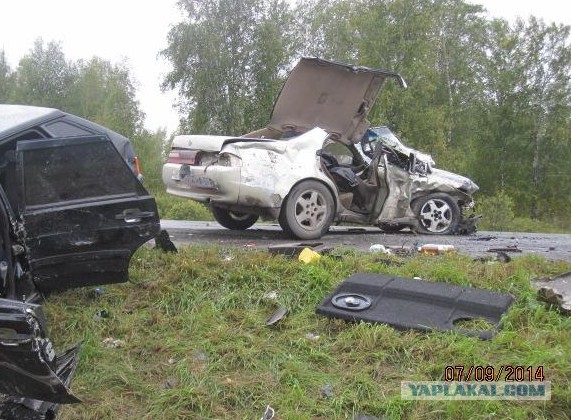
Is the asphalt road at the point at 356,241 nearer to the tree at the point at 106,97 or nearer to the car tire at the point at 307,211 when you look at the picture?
the car tire at the point at 307,211

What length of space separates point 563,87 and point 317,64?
78.5 ft

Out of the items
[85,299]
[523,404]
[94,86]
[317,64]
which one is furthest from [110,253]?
[94,86]

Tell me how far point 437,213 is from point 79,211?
592cm

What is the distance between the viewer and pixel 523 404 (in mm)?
2791

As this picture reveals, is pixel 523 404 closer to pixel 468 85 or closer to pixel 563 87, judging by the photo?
pixel 563 87

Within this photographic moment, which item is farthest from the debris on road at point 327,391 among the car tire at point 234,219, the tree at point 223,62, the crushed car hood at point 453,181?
the tree at point 223,62

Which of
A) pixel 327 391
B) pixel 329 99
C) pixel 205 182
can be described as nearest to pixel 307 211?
pixel 205 182

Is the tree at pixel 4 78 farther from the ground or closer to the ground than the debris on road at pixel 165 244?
farther from the ground

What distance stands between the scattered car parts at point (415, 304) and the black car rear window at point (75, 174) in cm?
156

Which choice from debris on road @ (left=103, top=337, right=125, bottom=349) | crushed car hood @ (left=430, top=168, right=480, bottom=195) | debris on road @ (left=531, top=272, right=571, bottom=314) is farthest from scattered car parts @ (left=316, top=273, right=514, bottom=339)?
crushed car hood @ (left=430, top=168, right=480, bottom=195)

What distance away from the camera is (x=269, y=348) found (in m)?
3.43

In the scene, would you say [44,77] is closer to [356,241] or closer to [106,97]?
[106,97]

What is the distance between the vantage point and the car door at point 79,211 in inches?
133

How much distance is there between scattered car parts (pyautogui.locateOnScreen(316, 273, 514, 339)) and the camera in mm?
3564
